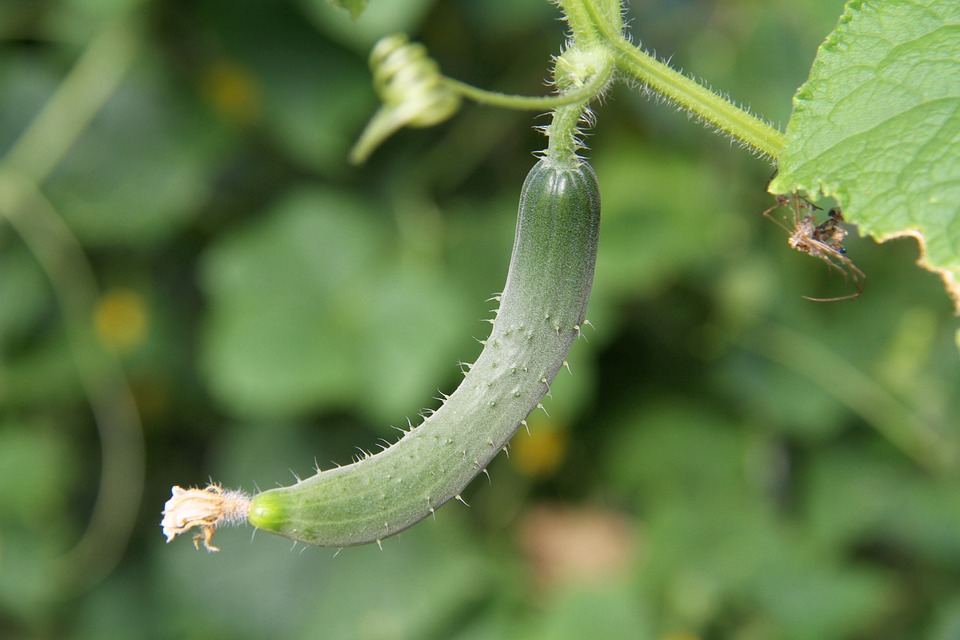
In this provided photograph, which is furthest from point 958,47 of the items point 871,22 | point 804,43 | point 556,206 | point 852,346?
point 852,346

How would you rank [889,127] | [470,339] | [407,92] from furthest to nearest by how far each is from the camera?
[470,339] → [407,92] → [889,127]

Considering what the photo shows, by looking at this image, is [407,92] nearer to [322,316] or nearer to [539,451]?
[322,316]

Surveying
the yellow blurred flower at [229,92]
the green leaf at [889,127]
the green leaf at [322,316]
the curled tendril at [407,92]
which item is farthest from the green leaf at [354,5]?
the yellow blurred flower at [229,92]

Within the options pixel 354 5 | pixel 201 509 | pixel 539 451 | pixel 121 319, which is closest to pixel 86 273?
pixel 121 319

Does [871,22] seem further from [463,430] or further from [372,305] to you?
[372,305]

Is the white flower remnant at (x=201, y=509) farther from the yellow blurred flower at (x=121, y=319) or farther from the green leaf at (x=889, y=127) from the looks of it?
the yellow blurred flower at (x=121, y=319)

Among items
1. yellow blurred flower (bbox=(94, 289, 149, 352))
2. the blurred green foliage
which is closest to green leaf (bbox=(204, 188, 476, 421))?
the blurred green foliage
